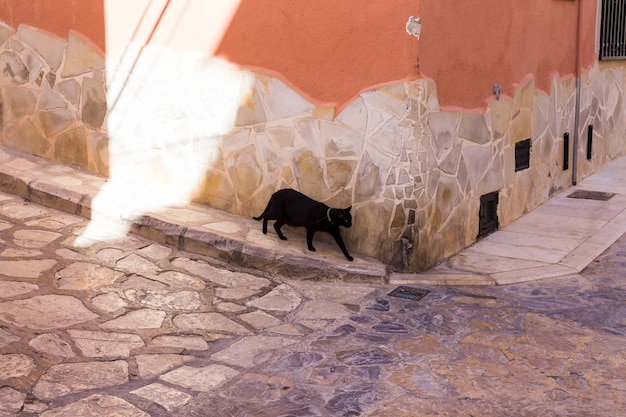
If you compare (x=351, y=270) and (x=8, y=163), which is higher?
(x=8, y=163)

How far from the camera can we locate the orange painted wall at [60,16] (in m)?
8.18

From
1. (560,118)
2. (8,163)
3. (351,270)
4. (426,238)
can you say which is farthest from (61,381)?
(560,118)

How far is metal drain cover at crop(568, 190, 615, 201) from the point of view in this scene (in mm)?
9875

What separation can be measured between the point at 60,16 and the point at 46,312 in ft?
13.3

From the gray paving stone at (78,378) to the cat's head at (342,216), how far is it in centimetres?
232

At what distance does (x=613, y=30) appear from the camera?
11.6m

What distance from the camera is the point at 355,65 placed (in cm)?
670

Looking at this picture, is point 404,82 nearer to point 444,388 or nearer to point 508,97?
point 508,97

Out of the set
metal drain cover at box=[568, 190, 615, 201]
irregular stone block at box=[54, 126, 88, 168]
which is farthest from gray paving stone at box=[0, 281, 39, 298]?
metal drain cover at box=[568, 190, 615, 201]

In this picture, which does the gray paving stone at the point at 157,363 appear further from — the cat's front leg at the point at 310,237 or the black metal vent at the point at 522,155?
the black metal vent at the point at 522,155

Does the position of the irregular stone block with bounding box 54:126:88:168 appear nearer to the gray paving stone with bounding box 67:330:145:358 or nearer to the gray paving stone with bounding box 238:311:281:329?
the gray paving stone with bounding box 238:311:281:329

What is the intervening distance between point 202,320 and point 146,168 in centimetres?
287

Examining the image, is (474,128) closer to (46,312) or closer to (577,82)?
(577,82)

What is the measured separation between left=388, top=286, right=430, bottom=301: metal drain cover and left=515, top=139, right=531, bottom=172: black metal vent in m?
2.75
